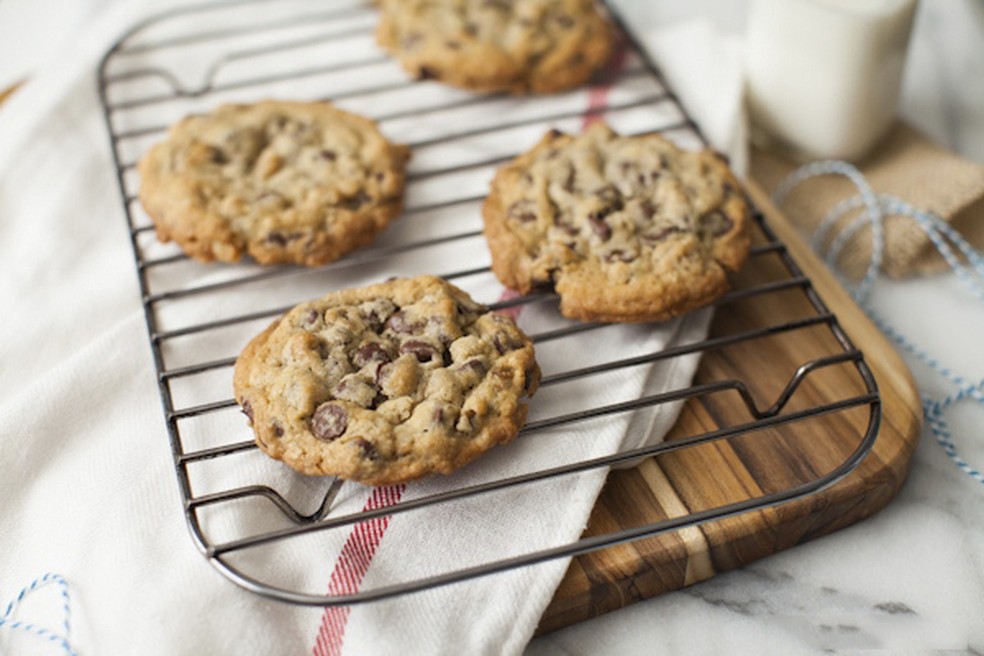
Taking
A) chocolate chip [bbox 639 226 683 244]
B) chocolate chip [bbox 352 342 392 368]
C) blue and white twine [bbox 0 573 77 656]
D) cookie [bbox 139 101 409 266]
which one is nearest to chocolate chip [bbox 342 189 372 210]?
cookie [bbox 139 101 409 266]

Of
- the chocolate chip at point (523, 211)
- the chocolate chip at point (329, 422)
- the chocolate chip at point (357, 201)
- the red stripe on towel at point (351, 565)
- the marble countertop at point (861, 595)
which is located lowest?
the marble countertop at point (861, 595)

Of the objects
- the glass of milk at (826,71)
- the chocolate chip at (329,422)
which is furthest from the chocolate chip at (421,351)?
the glass of milk at (826,71)

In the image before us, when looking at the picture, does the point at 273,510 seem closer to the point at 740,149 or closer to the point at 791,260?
the point at 791,260

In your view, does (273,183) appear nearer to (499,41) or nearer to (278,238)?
(278,238)

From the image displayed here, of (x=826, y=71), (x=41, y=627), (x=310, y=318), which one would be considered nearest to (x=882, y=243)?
(x=826, y=71)

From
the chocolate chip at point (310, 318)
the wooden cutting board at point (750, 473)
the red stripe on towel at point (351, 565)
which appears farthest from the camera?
the chocolate chip at point (310, 318)

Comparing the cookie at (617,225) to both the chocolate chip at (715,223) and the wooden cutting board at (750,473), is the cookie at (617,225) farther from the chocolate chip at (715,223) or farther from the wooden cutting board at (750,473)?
the wooden cutting board at (750,473)

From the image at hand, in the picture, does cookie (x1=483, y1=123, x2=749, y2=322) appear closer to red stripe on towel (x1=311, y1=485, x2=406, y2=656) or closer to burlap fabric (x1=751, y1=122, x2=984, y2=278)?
burlap fabric (x1=751, y1=122, x2=984, y2=278)
